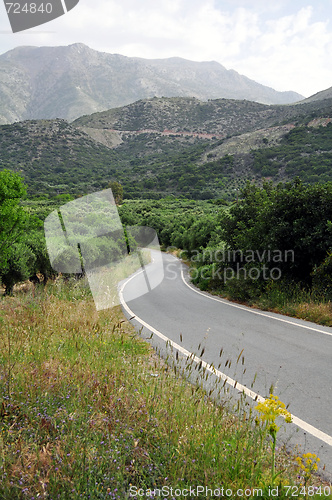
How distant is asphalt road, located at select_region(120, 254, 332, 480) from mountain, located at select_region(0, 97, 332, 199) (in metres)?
58.8

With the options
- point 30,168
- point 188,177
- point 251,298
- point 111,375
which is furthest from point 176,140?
point 111,375

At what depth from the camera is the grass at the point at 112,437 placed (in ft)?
7.75

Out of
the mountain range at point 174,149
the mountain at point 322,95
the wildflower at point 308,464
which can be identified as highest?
the mountain at point 322,95

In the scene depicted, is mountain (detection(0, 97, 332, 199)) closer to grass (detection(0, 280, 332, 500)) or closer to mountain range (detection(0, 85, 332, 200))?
mountain range (detection(0, 85, 332, 200))

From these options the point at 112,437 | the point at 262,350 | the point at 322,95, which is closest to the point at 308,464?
the point at 112,437

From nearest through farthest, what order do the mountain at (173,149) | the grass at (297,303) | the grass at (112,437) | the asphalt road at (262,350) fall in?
the grass at (112,437) < the asphalt road at (262,350) < the grass at (297,303) < the mountain at (173,149)

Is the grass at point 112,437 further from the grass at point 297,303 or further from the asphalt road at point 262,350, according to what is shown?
the grass at point 297,303

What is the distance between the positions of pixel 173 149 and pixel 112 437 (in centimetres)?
14158

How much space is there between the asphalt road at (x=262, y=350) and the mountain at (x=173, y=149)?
58783 millimetres

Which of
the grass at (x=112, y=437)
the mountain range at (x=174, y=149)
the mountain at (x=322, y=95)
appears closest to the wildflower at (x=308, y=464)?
the grass at (x=112, y=437)

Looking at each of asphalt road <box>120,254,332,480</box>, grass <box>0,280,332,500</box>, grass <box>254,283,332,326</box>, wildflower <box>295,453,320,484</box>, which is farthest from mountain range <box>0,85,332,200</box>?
wildflower <box>295,453,320,484</box>

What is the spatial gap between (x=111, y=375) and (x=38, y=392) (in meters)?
0.88

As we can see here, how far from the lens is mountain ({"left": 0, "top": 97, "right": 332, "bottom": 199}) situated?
3258 inches

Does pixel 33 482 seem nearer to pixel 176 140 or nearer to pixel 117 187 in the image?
pixel 117 187
